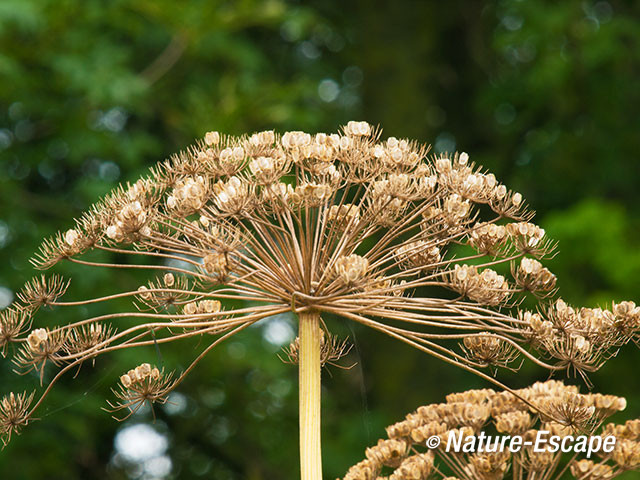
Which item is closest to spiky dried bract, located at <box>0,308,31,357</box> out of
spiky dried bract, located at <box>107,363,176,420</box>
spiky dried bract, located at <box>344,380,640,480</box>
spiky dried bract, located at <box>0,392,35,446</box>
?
spiky dried bract, located at <box>0,392,35,446</box>

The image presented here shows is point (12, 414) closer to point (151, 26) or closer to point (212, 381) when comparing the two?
point (212, 381)

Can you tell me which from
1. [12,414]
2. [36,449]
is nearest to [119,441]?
[36,449]

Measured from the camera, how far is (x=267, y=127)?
33.4 ft

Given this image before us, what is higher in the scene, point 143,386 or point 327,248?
point 327,248

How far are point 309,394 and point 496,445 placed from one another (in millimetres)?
867

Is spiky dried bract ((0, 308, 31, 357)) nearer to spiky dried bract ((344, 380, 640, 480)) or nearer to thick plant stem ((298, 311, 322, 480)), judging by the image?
thick plant stem ((298, 311, 322, 480))

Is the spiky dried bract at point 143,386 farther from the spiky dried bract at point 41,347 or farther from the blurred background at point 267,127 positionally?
the blurred background at point 267,127

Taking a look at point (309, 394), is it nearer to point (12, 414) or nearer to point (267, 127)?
point (12, 414)

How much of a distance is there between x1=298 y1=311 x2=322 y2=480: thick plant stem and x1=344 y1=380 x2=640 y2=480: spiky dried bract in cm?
45

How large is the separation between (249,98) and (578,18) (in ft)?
16.0

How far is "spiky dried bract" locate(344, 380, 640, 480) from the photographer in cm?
310

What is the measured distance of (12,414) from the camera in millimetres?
2752

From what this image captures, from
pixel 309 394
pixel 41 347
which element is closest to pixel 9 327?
Answer: pixel 41 347

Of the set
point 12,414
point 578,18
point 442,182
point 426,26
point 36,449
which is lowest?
point 12,414
